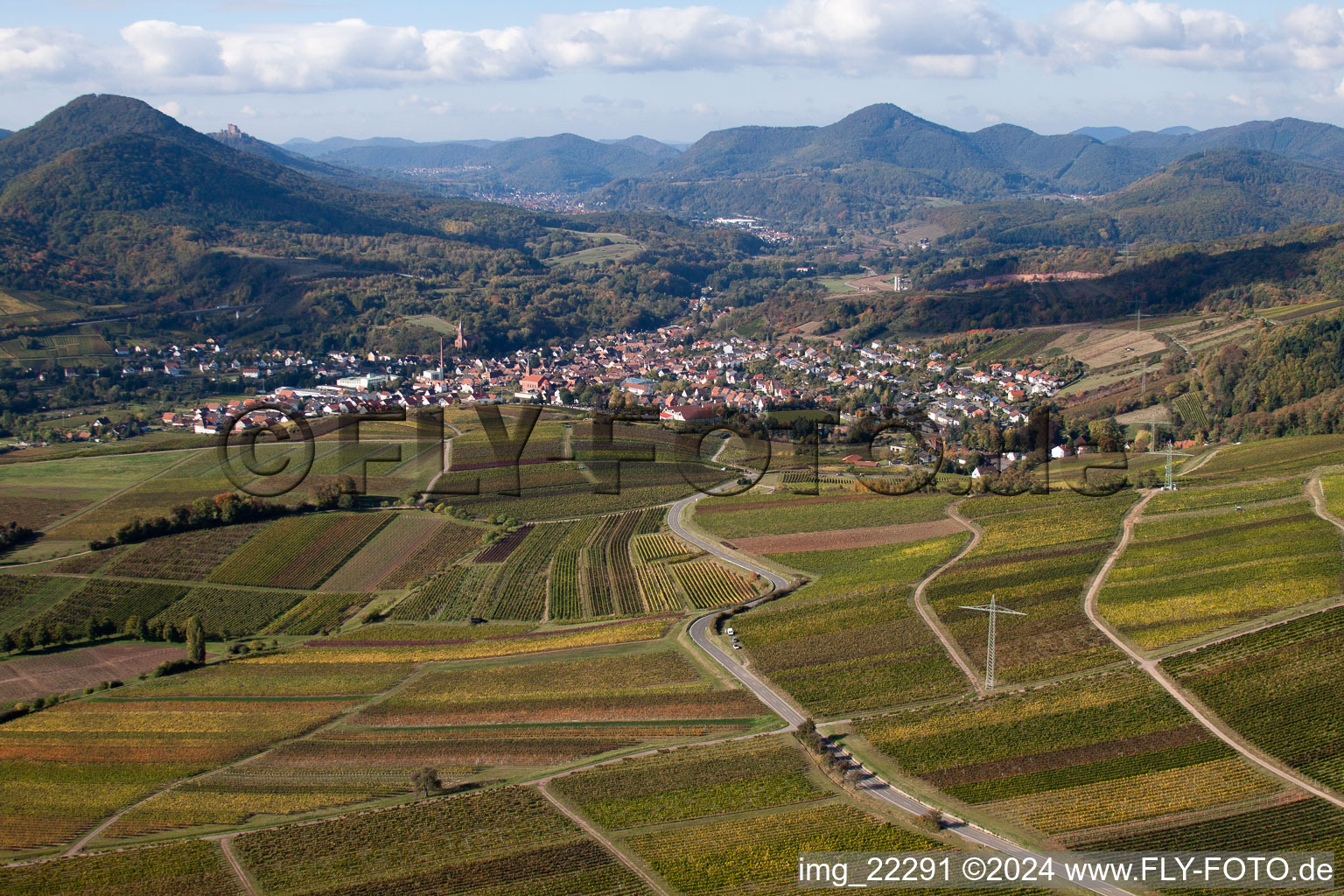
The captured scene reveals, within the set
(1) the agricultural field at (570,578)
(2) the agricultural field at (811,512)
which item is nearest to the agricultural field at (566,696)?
(1) the agricultural field at (570,578)

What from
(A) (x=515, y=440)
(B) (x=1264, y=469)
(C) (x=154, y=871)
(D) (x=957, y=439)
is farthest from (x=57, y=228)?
(B) (x=1264, y=469)

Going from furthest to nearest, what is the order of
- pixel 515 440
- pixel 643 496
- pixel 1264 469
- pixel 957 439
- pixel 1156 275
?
pixel 1156 275 < pixel 957 439 < pixel 515 440 < pixel 643 496 < pixel 1264 469

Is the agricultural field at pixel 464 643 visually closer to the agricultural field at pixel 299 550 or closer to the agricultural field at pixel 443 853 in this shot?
the agricultural field at pixel 299 550

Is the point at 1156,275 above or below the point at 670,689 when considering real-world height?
above

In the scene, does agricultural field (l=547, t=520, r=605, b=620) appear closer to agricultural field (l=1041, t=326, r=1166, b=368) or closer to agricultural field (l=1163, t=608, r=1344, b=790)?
agricultural field (l=1163, t=608, r=1344, b=790)

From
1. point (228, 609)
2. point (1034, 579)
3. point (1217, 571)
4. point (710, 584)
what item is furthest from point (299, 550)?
point (1217, 571)

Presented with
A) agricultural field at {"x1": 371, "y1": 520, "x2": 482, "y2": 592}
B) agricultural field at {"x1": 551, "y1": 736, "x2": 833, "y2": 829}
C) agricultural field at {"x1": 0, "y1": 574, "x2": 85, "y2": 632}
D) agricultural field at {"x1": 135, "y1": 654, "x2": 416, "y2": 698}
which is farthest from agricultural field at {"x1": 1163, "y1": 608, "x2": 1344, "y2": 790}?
agricultural field at {"x1": 0, "y1": 574, "x2": 85, "y2": 632}

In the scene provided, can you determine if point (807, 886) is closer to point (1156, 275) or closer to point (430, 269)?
point (1156, 275)
